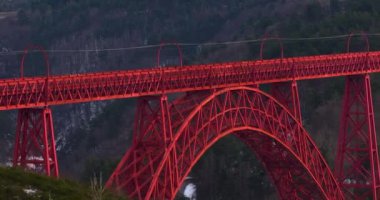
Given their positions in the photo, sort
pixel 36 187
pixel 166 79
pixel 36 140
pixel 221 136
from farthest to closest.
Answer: pixel 221 136, pixel 166 79, pixel 36 140, pixel 36 187

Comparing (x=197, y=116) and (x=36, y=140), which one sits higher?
(x=36, y=140)

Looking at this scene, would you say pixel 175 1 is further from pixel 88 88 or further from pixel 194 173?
pixel 88 88

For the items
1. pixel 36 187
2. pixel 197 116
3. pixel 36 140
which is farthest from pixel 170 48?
pixel 36 187

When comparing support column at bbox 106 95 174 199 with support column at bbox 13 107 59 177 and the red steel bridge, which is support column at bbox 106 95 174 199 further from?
support column at bbox 13 107 59 177

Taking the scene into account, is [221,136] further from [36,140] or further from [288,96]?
[36,140]

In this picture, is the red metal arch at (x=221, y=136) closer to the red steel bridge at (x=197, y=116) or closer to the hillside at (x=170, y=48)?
the red steel bridge at (x=197, y=116)

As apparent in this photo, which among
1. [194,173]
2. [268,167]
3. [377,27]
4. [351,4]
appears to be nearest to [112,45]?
[351,4]

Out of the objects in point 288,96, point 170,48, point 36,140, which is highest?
point 36,140
